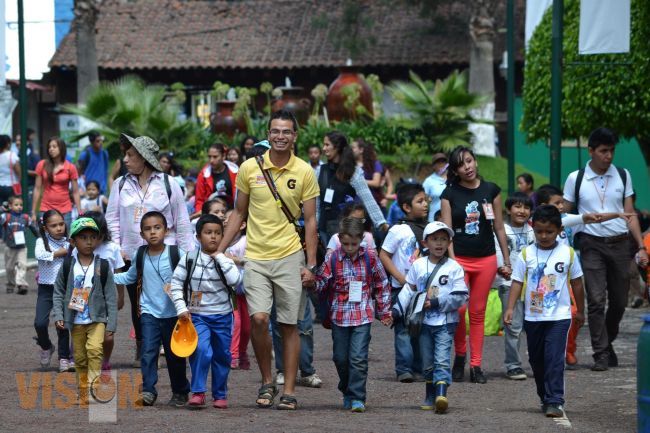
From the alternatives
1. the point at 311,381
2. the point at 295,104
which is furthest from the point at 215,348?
the point at 295,104

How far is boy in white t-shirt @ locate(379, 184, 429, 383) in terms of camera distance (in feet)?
34.2

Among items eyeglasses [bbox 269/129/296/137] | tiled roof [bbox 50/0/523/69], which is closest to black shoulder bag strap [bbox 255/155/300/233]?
eyeglasses [bbox 269/129/296/137]

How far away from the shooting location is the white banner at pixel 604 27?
47.8ft

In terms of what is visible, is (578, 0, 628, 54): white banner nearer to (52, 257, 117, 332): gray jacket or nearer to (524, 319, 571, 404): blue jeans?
(524, 319, 571, 404): blue jeans

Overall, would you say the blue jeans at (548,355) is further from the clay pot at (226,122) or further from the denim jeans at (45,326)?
the clay pot at (226,122)

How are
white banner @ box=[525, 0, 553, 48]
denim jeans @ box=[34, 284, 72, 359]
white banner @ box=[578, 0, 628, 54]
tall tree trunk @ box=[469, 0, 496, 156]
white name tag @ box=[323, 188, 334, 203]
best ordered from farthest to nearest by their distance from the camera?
tall tree trunk @ box=[469, 0, 496, 156], white banner @ box=[525, 0, 553, 48], white banner @ box=[578, 0, 628, 54], white name tag @ box=[323, 188, 334, 203], denim jeans @ box=[34, 284, 72, 359]

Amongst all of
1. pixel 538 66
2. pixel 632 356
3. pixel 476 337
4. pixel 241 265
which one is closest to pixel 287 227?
pixel 241 265

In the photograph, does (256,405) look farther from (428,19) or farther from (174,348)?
(428,19)

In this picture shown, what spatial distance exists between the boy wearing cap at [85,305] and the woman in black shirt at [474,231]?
2733 mm

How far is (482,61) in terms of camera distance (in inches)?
1284

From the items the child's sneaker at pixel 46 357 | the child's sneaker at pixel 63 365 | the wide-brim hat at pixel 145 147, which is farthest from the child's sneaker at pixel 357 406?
the child's sneaker at pixel 46 357

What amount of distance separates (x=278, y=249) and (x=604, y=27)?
7.18 m

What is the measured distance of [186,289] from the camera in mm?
8820

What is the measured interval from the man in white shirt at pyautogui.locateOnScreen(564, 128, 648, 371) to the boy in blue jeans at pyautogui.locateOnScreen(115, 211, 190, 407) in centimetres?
383
